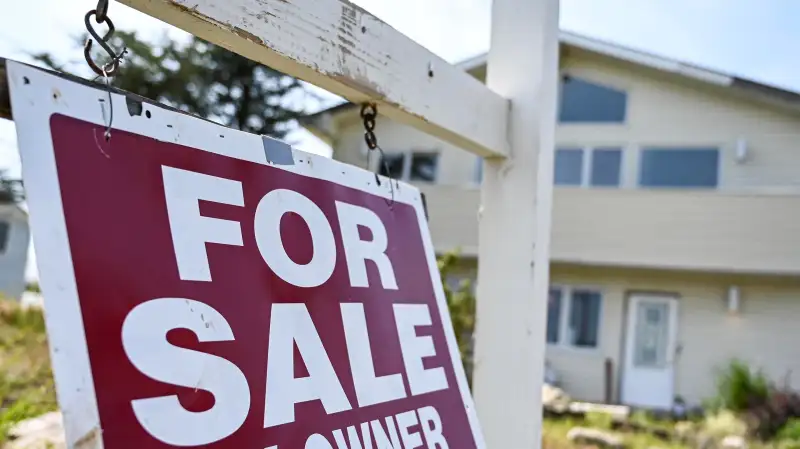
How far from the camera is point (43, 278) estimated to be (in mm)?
647

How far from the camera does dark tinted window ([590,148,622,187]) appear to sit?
1113 centimetres

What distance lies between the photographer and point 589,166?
1127 centimetres

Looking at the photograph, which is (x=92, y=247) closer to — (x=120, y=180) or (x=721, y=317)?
(x=120, y=180)

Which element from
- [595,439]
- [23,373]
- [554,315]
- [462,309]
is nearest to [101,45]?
[23,373]

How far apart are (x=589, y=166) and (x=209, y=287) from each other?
11034mm

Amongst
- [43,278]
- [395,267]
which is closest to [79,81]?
[43,278]

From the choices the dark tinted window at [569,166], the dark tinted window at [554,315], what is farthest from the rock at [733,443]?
the dark tinted window at [569,166]

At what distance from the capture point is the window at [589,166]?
11148 mm

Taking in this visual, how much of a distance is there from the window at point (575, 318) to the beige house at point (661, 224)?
0.02 m

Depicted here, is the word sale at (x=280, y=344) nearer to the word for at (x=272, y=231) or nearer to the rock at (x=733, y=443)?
the word for at (x=272, y=231)

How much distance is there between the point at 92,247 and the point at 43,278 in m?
0.06

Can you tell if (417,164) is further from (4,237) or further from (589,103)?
(4,237)

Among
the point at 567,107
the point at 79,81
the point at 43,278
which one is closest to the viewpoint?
the point at 43,278

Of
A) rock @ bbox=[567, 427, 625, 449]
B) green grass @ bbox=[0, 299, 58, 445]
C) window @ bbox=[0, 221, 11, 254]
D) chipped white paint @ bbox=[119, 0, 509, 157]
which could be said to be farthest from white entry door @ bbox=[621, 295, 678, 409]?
window @ bbox=[0, 221, 11, 254]
